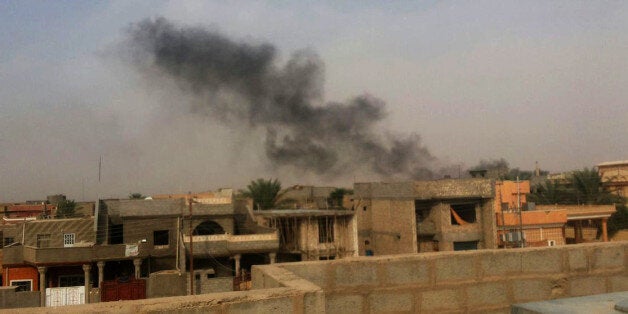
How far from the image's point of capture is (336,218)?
28.7 meters

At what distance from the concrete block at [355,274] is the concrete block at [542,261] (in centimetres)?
171

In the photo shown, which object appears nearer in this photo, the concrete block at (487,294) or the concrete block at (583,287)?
the concrete block at (487,294)

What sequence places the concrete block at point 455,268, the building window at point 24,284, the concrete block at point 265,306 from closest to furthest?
the concrete block at point 265,306, the concrete block at point 455,268, the building window at point 24,284

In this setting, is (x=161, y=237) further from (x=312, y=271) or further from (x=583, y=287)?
(x=583, y=287)

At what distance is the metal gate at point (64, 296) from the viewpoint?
840 inches

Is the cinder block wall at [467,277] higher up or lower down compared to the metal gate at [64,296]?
higher up

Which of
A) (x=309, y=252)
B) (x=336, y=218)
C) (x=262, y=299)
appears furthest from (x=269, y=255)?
(x=262, y=299)

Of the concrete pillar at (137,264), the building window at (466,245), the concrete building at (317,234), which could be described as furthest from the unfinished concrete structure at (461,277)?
the building window at (466,245)

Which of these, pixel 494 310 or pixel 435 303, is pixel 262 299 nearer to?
pixel 435 303

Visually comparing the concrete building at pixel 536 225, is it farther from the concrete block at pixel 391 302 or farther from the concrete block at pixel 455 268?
the concrete block at pixel 391 302

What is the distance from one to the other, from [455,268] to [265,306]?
258cm

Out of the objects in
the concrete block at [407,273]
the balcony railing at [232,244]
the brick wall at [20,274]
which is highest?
the concrete block at [407,273]

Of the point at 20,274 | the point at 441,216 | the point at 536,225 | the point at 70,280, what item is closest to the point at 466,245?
the point at 441,216

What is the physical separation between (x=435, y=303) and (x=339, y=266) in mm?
1051
